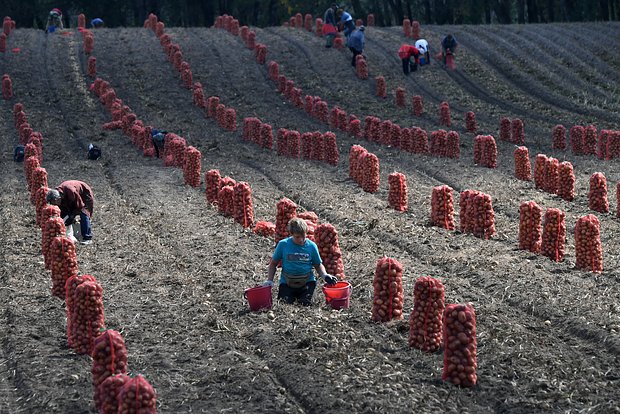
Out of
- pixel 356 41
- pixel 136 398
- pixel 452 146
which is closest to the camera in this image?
Result: pixel 136 398

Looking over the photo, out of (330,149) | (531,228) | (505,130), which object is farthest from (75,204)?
(505,130)

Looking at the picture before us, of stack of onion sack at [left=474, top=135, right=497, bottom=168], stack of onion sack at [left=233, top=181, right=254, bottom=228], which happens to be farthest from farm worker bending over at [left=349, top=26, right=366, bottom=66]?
stack of onion sack at [left=233, top=181, right=254, bottom=228]

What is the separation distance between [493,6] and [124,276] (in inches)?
2178

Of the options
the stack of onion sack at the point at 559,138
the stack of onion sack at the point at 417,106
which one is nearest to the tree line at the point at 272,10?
the stack of onion sack at the point at 417,106

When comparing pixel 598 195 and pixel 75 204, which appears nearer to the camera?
pixel 75 204

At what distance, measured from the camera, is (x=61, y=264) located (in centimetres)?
1432

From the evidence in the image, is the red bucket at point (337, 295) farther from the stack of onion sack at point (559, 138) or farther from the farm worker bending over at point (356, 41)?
the farm worker bending over at point (356, 41)

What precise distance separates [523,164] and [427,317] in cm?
1358

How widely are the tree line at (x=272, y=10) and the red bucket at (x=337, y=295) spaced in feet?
170

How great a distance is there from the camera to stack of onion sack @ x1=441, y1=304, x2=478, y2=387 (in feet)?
34.0

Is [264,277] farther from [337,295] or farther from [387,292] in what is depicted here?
[387,292]

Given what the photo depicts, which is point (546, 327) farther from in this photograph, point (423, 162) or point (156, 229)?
point (423, 162)

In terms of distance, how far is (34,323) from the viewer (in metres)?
12.9

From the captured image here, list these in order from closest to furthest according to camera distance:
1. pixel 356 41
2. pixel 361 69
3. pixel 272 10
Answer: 1. pixel 361 69
2. pixel 356 41
3. pixel 272 10
